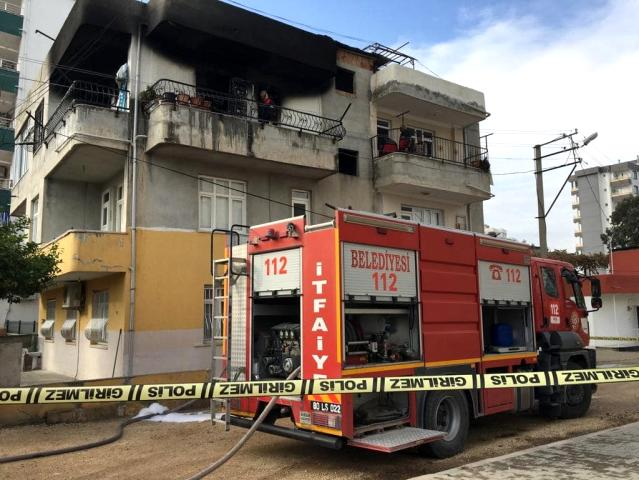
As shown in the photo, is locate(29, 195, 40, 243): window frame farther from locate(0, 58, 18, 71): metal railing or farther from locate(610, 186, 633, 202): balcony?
locate(610, 186, 633, 202): balcony

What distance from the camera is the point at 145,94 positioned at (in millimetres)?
14125

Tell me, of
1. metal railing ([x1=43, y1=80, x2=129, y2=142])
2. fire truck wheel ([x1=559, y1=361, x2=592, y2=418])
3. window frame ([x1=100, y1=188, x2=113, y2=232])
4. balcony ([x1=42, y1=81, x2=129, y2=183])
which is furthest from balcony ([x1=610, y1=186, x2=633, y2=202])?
balcony ([x1=42, y1=81, x2=129, y2=183])

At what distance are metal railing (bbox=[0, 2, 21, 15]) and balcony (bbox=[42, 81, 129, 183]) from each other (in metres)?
27.3

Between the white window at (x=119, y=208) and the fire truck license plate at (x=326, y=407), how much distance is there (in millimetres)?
9715

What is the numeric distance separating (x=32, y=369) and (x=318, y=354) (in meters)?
15.7

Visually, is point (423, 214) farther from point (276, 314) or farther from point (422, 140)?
point (276, 314)

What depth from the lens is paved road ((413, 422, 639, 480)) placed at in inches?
238

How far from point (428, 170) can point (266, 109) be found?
5870 millimetres

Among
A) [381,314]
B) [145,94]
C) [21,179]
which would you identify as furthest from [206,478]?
[21,179]

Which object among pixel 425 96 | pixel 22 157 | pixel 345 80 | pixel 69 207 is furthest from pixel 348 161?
pixel 22 157

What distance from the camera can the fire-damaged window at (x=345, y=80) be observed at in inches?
738

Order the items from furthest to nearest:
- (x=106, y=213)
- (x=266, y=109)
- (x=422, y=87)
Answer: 1. (x=422, y=87)
2. (x=266, y=109)
3. (x=106, y=213)

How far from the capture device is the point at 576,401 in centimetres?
1030

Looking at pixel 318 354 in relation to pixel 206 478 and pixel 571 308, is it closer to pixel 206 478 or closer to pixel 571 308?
pixel 206 478
